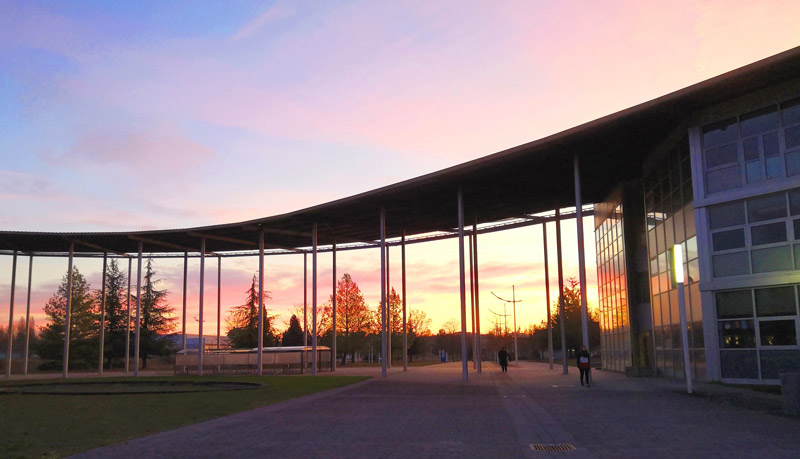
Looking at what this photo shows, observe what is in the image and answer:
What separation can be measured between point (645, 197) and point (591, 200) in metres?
8.51

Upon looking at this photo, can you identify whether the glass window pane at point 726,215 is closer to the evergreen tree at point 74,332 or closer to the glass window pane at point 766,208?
the glass window pane at point 766,208

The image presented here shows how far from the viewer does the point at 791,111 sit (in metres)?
23.0

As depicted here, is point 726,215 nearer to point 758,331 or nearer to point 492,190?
point 758,331

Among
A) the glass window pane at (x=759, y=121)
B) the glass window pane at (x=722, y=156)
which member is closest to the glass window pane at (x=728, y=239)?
the glass window pane at (x=722, y=156)

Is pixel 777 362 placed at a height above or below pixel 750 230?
below

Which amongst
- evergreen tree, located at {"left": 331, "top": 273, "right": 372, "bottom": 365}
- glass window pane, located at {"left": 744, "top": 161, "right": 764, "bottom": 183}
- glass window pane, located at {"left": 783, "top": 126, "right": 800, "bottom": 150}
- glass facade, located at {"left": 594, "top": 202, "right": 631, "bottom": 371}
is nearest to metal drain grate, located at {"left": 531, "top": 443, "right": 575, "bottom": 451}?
glass window pane, located at {"left": 744, "top": 161, "right": 764, "bottom": 183}

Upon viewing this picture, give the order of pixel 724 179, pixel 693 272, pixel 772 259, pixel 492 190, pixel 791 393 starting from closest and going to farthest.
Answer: pixel 791 393, pixel 772 259, pixel 724 179, pixel 693 272, pixel 492 190

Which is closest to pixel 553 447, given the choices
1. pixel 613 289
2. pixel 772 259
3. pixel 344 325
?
pixel 772 259

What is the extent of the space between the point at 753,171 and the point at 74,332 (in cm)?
6245

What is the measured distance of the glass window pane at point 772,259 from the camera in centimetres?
2281

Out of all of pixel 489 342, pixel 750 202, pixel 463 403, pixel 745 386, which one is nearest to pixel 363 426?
pixel 463 403

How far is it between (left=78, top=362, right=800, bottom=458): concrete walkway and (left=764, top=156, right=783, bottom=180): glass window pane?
7.48 meters

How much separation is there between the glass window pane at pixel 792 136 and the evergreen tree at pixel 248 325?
67580mm

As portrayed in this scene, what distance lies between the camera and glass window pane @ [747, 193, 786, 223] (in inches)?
913
